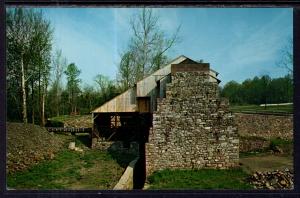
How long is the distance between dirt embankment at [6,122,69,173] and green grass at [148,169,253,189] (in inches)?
117

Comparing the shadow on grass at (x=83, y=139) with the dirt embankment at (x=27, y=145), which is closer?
the dirt embankment at (x=27, y=145)

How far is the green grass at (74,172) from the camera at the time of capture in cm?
768

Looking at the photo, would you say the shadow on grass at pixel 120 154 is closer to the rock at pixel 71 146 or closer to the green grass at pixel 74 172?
the green grass at pixel 74 172

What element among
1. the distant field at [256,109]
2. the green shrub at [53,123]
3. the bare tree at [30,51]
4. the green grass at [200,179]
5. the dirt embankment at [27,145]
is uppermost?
the bare tree at [30,51]

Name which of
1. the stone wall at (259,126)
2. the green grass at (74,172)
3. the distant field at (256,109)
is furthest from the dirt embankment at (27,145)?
the stone wall at (259,126)

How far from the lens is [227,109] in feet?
33.2

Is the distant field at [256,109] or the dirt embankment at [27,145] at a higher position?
the distant field at [256,109]

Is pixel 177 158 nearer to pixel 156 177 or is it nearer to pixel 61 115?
pixel 156 177

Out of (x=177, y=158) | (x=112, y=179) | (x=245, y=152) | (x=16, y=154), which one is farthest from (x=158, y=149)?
(x=16, y=154)

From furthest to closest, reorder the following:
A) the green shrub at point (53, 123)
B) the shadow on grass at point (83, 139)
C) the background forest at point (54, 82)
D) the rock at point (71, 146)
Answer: the shadow on grass at point (83, 139), the rock at point (71, 146), the green shrub at point (53, 123), the background forest at point (54, 82)

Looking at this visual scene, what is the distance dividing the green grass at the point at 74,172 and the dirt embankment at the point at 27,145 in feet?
0.66

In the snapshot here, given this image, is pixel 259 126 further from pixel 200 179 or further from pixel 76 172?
pixel 76 172

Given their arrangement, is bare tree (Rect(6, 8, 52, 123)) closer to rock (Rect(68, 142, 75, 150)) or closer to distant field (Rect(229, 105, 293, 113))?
rock (Rect(68, 142, 75, 150))

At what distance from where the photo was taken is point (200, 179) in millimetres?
8539
